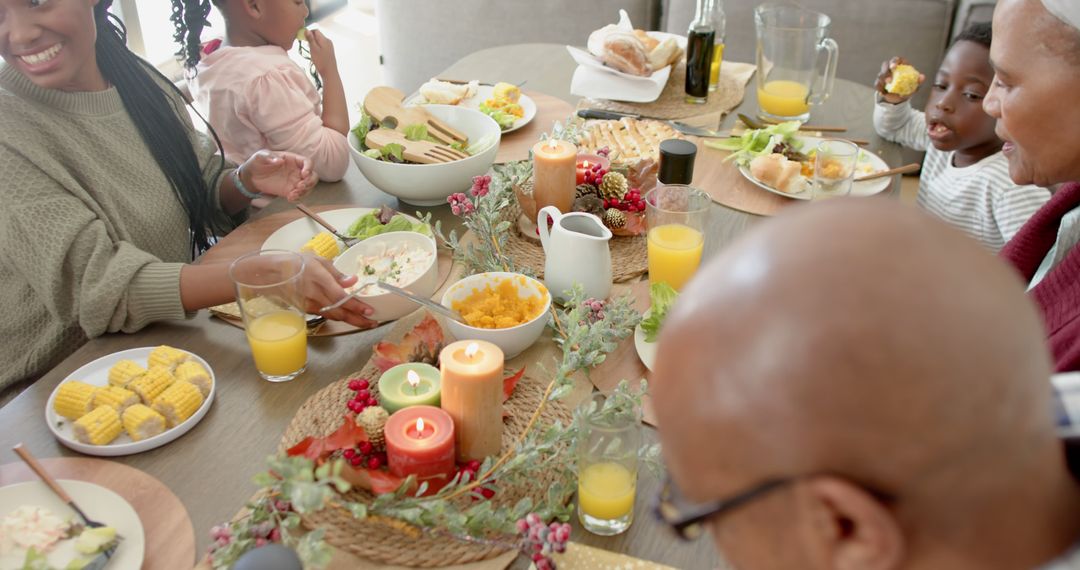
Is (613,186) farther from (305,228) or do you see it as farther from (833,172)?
(305,228)

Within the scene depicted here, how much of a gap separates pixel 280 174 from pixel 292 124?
0.78 feet

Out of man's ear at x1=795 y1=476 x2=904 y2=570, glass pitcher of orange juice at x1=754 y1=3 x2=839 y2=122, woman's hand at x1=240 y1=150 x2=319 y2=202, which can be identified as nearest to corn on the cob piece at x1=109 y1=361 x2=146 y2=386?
woman's hand at x1=240 y1=150 x2=319 y2=202

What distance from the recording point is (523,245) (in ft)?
5.30

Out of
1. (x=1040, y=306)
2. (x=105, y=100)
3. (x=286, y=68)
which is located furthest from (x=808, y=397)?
(x=286, y=68)

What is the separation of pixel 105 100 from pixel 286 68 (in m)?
0.43

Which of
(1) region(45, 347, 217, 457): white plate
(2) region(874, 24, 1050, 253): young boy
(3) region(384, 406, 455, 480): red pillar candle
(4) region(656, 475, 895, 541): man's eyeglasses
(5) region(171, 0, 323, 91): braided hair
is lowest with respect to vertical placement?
(2) region(874, 24, 1050, 253): young boy

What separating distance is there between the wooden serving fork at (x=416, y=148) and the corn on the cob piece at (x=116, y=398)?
0.77m

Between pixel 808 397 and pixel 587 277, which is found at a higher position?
pixel 808 397

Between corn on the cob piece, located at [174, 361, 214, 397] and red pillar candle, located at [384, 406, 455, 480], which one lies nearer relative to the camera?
red pillar candle, located at [384, 406, 455, 480]

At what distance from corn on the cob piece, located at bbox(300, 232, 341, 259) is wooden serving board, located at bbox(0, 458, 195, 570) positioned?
0.56m

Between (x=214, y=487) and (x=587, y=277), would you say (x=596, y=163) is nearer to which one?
(x=587, y=277)

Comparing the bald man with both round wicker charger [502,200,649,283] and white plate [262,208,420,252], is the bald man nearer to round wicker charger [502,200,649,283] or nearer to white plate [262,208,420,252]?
round wicker charger [502,200,649,283]

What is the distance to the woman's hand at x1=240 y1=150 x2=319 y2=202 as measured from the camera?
65.5 inches

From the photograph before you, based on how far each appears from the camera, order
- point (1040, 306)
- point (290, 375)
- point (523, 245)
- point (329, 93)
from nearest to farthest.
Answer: point (290, 375) < point (1040, 306) < point (523, 245) < point (329, 93)
